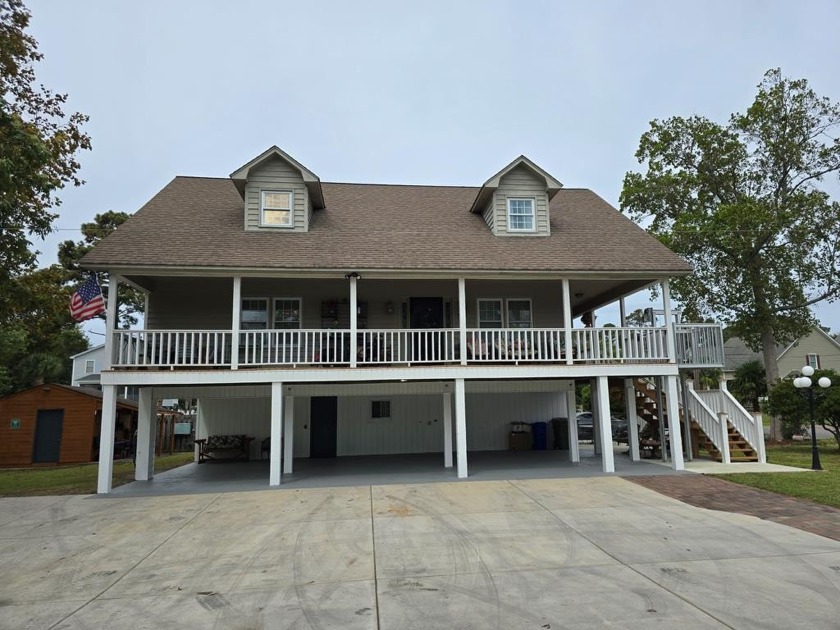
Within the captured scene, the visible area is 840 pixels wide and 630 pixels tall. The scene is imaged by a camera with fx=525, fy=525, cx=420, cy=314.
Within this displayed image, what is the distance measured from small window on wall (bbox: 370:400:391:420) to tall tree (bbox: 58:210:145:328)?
1565cm

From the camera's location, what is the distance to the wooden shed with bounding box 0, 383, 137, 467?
2023 centimetres

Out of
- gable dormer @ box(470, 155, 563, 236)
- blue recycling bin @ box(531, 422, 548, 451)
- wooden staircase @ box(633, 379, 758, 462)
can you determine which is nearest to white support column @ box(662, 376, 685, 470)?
wooden staircase @ box(633, 379, 758, 462)

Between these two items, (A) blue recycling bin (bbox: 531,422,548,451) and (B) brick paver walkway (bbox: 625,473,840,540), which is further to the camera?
(A) blue recycling bin (bbox: 531,422,548,451)

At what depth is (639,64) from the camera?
1647 centimetres

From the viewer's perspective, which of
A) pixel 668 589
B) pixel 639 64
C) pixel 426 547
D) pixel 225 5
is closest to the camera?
pixel 668 589

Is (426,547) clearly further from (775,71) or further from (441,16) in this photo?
(775,71)

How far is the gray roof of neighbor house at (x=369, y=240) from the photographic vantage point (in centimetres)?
1230

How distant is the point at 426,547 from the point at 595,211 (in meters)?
13.0

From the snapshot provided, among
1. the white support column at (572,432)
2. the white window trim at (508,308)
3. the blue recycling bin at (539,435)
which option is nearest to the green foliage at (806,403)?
the blue recycling bin at (539,435)

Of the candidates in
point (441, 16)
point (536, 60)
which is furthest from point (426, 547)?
point (536, 60)

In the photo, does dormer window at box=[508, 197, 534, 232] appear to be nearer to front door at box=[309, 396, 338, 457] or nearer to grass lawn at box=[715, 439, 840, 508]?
front door at box=[309, 396, 338, 457]

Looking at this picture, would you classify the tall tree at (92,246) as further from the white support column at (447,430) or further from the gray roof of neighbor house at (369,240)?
the white support column at (447,430)

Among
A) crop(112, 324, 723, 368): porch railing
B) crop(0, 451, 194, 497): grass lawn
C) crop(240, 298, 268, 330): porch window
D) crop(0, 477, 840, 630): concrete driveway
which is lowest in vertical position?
crop(0, 451, 194, 497): grass lawn

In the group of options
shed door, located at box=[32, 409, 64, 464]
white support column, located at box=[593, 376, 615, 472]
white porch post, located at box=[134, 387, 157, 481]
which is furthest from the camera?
shed door, located at box=[32, 409, 64, 464]
